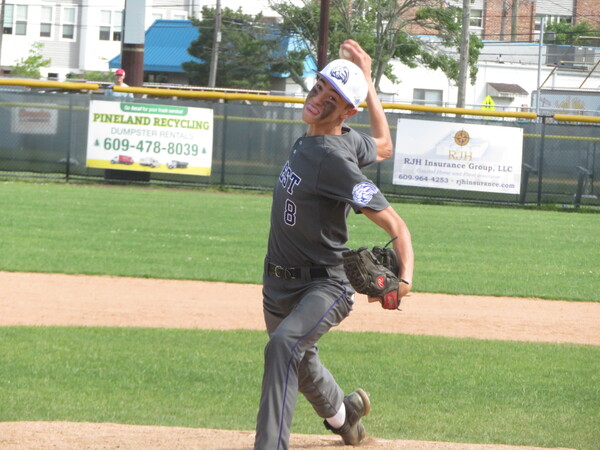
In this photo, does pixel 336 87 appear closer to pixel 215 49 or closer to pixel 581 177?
pixel 581 177

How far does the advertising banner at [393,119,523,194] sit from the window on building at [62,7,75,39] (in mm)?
41884

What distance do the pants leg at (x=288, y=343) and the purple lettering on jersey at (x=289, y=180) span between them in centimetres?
45

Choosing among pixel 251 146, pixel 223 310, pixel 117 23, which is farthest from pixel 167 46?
pixel 223 310

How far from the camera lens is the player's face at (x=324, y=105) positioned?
455 cm

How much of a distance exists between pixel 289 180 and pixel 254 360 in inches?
134

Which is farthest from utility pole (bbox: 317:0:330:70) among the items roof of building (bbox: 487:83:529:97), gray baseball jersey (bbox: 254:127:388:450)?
roof of building (bbox: 487:83:529:97)

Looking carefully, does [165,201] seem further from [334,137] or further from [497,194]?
[334,137]

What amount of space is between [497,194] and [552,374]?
1314 centimetres

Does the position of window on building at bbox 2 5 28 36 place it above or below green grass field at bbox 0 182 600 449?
above

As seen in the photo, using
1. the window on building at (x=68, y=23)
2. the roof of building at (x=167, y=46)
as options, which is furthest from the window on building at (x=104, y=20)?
the roof of building at (x=167, y=46)

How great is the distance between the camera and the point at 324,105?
455 cm

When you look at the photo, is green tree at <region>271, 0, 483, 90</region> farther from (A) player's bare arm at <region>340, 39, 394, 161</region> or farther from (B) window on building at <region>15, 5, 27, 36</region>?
(A) player's bare arm at <region>340, 39, 394, 161</region>

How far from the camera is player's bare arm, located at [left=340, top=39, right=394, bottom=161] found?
4.99 metres

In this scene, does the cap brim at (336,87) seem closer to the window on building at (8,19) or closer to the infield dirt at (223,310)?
the infield dirt at (223,310)
